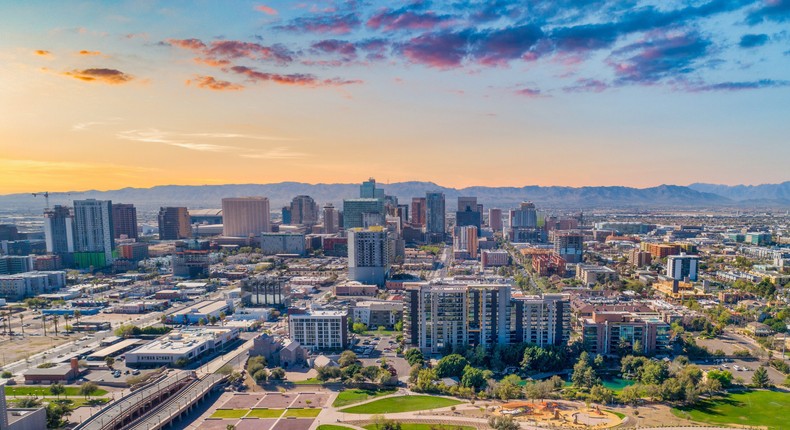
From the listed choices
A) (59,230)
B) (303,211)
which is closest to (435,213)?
(303,211)

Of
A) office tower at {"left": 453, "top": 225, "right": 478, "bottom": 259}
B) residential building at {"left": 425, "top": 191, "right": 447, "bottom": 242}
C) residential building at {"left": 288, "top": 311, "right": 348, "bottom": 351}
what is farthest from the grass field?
residential building at {"left": 425, "top": 191, "right": 447, "bottom": 242}

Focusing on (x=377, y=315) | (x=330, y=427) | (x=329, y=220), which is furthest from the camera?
(x=329, y=220)

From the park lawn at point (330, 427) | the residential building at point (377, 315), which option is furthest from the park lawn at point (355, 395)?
the residential building at point (377, 315)

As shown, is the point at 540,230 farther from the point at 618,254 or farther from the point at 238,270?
the point at 238,270

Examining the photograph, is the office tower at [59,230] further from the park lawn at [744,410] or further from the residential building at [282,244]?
the park lawn at [744,410]

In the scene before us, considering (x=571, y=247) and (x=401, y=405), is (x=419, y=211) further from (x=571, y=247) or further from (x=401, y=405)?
(x=401, y=405)

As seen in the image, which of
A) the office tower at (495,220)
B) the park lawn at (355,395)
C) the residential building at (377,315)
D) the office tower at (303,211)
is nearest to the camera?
the park lawn at (355,395)

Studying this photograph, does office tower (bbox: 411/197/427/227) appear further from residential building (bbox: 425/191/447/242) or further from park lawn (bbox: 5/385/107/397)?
park lawn (bbox: 5/385/107/397)
